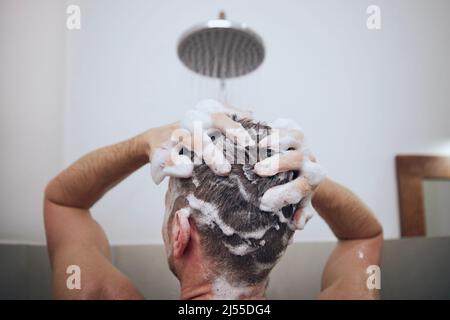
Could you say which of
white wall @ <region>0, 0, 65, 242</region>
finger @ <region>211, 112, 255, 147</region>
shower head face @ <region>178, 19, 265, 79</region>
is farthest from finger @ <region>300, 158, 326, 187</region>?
white wall @ <region>0, 0, 65, 242</region>

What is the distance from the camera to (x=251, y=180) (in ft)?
2.06

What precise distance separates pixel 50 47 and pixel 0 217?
1.76 feet

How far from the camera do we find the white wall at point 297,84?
3.90 ft

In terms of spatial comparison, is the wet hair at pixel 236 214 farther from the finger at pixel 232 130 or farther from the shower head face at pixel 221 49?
the shower head face at pixel 221 49

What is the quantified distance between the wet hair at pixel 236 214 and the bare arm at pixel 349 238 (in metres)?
0.28

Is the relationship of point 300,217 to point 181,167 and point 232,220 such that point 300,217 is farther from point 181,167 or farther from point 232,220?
point 181,167

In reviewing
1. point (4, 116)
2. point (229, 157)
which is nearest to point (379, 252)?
point (229, 157)

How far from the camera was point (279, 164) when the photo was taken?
62 cm

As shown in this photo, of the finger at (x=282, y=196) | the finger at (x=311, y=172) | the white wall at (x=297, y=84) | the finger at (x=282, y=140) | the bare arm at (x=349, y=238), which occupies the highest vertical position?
the white wall at (x=297, y=84)

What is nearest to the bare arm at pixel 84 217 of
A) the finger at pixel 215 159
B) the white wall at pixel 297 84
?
the finger at pixel 215 159

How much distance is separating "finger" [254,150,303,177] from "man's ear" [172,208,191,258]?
0.50 feet

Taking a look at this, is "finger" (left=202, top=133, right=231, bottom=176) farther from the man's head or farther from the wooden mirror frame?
the wooden mirror frame

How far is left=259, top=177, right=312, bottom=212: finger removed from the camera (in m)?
0.62
